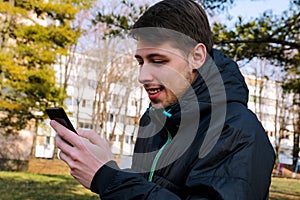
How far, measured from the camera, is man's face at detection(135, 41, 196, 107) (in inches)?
44.4

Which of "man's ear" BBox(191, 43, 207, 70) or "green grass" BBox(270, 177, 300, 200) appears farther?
"green grass" BBox(270, 177, 300, 200)

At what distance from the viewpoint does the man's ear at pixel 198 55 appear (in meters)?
1.15

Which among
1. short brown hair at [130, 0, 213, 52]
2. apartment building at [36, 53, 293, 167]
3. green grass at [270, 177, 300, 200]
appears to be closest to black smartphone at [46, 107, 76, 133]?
short brown hair at [130, 0, 213, 52]

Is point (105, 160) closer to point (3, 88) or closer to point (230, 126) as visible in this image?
point (230, 126)

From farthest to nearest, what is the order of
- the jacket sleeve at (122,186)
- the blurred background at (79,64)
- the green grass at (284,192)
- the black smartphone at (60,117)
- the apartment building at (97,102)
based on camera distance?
the apartment building at (97,102)
the green grass at (284,192)
the blurred background at (79,64)
the black smartphone at (60,117)
the jacket sleeve at (122,186)

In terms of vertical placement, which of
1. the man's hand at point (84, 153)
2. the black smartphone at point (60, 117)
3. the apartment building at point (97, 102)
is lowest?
the man's hand at point (84, 153)

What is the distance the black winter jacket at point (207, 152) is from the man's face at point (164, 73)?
0.03 meters

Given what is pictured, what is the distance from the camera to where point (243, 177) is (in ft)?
3.26

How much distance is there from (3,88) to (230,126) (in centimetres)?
1436

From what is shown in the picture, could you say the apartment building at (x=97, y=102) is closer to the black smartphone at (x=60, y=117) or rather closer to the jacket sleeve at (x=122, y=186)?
the black smartphone at (x=60, y=117)

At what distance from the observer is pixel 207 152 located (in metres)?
1.04

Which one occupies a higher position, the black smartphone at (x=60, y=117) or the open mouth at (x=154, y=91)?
the open mouth at (x=154, y=91)

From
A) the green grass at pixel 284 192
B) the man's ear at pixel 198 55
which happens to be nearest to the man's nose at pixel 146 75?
the man's ear at pixel 198 55

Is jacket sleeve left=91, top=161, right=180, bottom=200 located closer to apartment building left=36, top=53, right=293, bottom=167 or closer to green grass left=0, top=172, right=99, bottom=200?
green grass left=0, top=172, right=99, bottom=200
